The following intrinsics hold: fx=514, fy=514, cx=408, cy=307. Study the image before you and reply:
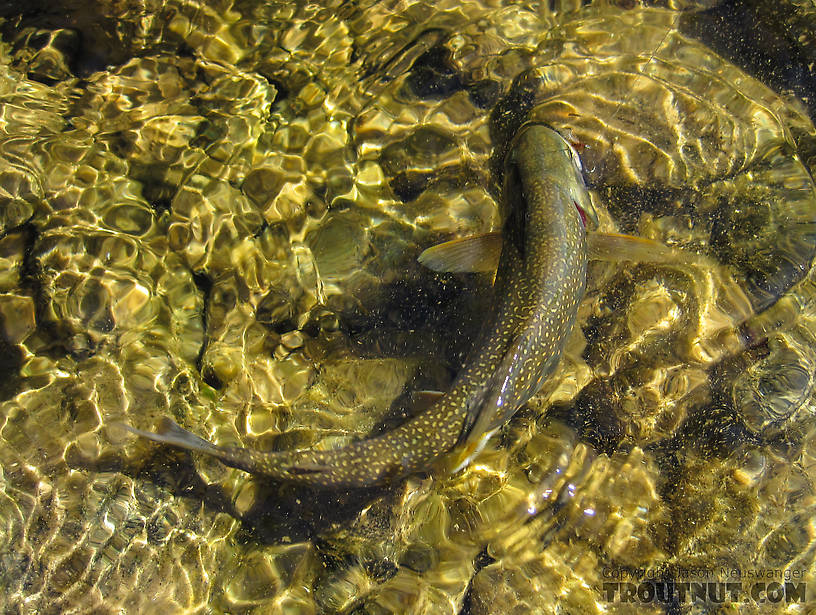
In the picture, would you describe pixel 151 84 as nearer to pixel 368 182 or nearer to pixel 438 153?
pixel 368 182

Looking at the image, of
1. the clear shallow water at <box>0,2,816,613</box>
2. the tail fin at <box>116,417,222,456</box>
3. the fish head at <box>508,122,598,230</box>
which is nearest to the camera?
the tail fin at <box>116,417,222,456</box>

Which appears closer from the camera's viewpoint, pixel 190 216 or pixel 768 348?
pixel 768 348

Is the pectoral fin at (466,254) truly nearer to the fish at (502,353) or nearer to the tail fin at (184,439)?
the fish at (502,353)

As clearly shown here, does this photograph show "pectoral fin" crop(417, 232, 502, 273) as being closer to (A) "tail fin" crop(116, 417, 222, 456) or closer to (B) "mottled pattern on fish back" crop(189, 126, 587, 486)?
(B) "mottled pattern on fish back" crop(189, 126, 587, 486)

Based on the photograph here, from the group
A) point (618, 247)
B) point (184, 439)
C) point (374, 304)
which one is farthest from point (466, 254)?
point (184, 439)

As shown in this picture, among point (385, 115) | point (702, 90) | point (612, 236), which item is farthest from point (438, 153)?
point (702, 90)

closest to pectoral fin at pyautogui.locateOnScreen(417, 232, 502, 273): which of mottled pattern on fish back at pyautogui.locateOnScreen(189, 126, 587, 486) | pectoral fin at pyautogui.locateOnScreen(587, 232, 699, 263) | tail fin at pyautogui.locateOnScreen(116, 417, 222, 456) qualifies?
mottled pattern on fish back at pyautogui.locateOnScreen(189, 126, 587, 486)

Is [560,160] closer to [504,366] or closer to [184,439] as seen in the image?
[504,366]
